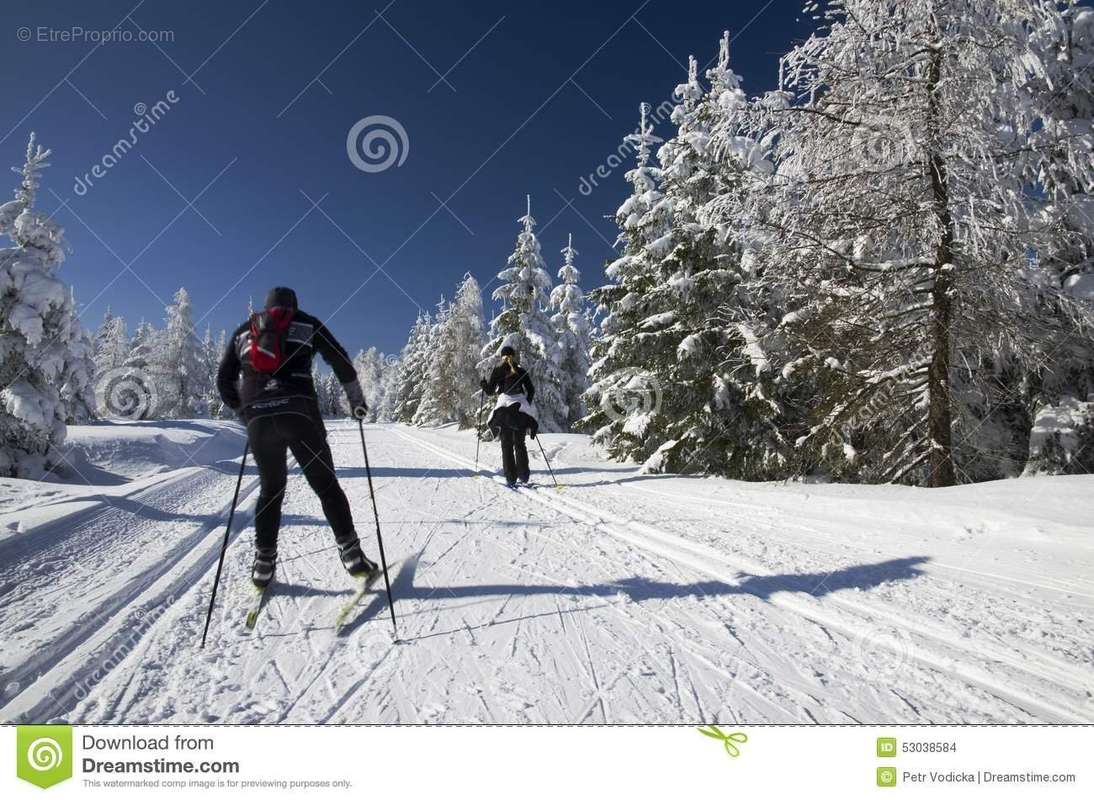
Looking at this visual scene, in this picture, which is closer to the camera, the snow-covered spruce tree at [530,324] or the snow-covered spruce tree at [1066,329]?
the snow-covered spruce tree at [1066,329]

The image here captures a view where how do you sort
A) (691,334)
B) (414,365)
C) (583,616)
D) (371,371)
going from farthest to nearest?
(371,371) < (414,365) < (691,334) < (583,616)

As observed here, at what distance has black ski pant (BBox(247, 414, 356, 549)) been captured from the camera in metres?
3.19

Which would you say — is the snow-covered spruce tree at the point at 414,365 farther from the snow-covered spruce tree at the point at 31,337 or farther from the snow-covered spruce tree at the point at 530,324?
the snow-covered spruce tree at the point at 31,337

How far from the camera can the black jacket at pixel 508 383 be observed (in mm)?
8711

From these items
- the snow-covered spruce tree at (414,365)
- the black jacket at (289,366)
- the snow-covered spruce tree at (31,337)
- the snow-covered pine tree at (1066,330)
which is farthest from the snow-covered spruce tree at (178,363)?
the snow-covered pine tree at (1066,330)

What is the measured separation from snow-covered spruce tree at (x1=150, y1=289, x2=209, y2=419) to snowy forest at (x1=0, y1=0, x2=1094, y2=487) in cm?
3916

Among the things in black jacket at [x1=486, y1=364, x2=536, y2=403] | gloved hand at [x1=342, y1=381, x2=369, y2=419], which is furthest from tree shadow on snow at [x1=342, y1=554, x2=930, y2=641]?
black jacket at [x1=486, y1=364, x2=536, y2=403]

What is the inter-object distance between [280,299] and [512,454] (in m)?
5.39

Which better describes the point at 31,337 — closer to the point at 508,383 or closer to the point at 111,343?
the point at 508,383

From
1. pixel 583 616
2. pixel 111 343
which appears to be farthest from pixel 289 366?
pixel 111 343

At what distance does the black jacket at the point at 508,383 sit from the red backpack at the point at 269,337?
5513 mm

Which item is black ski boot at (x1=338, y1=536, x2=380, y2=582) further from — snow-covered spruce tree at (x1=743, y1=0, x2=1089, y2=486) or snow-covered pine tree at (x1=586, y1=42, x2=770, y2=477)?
snow-covered pine tree at (x1=586, y1=42, x2=770, y2=477)

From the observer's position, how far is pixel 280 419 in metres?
3.22

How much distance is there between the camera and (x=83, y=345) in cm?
1709
